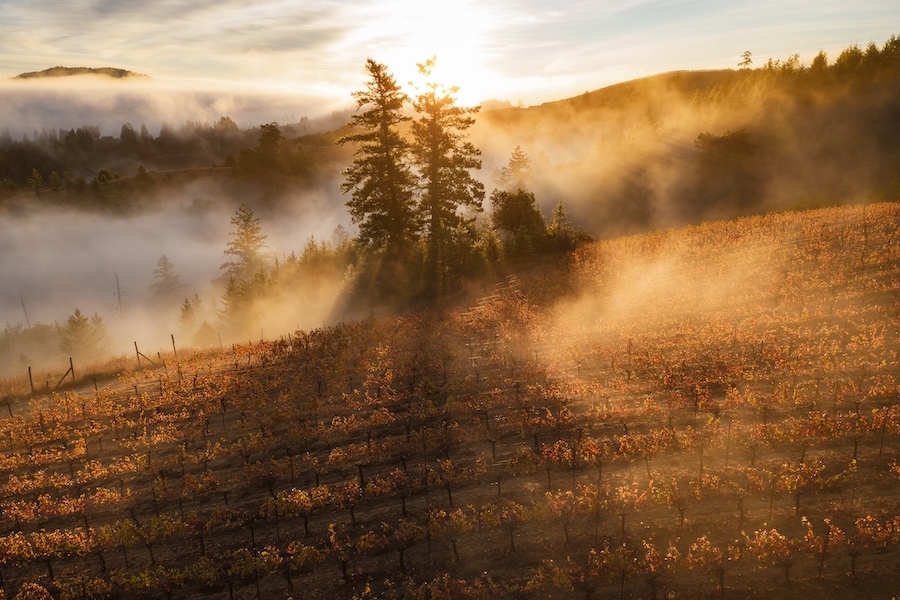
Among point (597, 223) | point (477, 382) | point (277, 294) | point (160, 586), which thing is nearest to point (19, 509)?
point (160, 586)

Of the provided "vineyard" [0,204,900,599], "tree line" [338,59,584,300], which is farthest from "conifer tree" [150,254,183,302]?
"vineyard" [0,204,900,599]

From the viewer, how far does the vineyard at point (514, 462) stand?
37.5 ft

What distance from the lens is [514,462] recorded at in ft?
51.0

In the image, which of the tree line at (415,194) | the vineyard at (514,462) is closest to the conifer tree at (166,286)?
the tree line at (415,194)

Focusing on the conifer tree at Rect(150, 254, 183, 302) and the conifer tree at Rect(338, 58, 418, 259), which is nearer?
the conifer tree at Rect(338, 58, 418, 259)

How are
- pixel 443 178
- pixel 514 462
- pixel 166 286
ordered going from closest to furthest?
pixel 514 462
pixel 443 178
pixel 166 286

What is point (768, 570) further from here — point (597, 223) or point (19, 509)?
Result: point (597, 223)

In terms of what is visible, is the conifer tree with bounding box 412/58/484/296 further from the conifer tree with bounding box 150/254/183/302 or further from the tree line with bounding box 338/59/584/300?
the conifer tree with bounding box 150/254/183/302

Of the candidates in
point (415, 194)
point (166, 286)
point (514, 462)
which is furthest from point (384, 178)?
point (166, 286)

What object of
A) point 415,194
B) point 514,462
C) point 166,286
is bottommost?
point 514,462

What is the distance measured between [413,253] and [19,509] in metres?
30.9

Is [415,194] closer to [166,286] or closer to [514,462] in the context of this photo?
[514,462]

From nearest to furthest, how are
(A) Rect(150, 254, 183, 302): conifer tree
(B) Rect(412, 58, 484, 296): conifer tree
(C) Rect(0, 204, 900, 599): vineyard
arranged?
(C) Rect(0, 204, 900, 599): vineyard, (B) Rect(412, 58, 484, 296): conifer tree, (A) Rect(150, 254, 183, 302): conifer tree

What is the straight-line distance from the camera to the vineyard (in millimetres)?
11438
